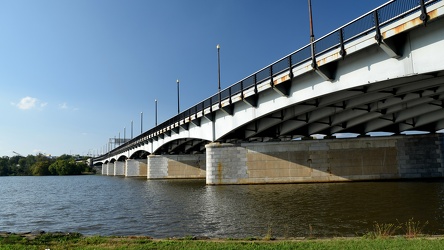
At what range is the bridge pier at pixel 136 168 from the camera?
293 ft

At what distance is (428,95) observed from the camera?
75.7 feet

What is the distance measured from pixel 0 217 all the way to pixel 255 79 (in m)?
20.6

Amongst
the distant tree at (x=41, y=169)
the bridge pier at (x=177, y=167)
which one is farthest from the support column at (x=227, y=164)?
the distant tree at (x=41, y=169)

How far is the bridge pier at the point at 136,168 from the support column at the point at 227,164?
54.6 m

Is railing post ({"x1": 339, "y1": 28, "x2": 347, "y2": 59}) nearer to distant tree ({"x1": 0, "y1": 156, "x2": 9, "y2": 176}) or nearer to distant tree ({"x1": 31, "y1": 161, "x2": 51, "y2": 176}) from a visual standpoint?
distant tree ({"x1": 31, "y1": 161, "x2": 51, "y2": 176})

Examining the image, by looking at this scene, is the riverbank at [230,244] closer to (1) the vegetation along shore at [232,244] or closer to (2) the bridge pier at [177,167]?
(1) the vegetation along shore at [232,244]

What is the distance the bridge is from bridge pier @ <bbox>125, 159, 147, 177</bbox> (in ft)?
114

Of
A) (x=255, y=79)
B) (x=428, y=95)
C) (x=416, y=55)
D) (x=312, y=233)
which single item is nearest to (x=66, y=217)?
(x=312, y=233)

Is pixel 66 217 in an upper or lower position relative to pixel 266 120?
lower

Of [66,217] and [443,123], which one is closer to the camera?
[66,217]

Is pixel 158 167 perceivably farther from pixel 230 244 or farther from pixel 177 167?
pixel 230 244

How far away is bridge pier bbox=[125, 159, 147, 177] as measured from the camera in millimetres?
89438

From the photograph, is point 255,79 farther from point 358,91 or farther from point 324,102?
point 358,91

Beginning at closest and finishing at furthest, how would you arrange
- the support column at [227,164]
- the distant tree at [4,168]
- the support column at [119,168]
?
the support column at [227,164] < the support column at [119,168] < the distant tree at [4,168]
